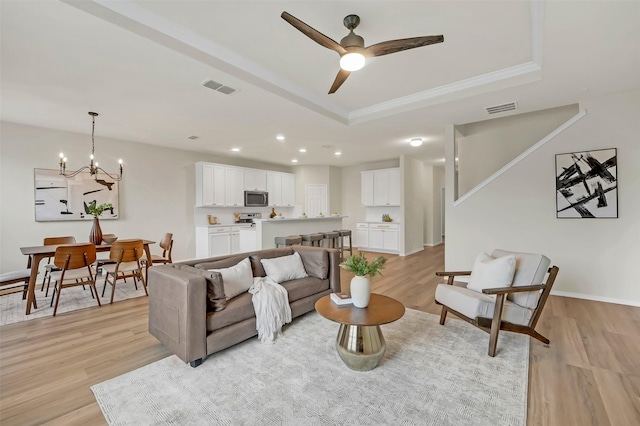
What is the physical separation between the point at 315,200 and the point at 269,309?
22.1ft

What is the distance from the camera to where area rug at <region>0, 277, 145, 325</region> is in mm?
3372

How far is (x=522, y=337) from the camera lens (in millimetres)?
2777

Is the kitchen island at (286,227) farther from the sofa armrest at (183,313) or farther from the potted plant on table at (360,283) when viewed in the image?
the potted plant on table at (360,283)

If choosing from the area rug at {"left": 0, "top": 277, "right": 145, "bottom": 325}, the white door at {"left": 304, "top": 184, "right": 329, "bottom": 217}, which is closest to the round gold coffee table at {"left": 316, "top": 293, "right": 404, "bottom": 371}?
the area rug at {"left": 0, "top": 277, "right": 145, "bottom": 325}

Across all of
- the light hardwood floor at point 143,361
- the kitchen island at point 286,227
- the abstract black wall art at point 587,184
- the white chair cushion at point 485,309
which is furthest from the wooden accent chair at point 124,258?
the abstract black wall art at point 587,184

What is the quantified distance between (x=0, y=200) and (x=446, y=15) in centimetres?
659

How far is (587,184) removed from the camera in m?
3.90

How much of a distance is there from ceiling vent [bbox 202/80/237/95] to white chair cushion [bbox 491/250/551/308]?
3.62 m

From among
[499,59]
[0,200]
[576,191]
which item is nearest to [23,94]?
[0,200]

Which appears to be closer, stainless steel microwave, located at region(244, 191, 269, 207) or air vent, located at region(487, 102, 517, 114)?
air vent, located at region(487, 102, 517, 114)

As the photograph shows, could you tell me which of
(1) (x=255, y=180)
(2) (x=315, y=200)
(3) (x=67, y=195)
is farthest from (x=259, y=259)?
(2) (x=315, y=200)

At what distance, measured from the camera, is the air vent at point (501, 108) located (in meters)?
3.93

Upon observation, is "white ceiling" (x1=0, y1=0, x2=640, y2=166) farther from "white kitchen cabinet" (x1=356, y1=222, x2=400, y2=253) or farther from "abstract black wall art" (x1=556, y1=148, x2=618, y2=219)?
"white kitchen cabinet" (x1=356, y1=222, x2=400, y2=253)

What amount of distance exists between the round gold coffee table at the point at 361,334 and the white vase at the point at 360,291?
53 millimetres
